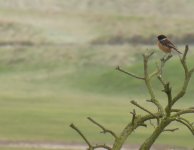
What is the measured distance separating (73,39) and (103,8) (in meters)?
12.9

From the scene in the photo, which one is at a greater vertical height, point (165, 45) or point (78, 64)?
point (78, 64)

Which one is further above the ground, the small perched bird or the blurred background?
the blurred background

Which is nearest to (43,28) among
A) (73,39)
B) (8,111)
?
(73,39)

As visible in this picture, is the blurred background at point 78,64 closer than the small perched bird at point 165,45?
No

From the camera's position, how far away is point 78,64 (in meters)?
48.8

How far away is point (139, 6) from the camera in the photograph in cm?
6944

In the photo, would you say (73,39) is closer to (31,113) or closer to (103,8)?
(103,8)

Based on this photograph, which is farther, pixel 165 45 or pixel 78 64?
pixel 78 64

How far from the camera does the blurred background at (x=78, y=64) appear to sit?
29047mm

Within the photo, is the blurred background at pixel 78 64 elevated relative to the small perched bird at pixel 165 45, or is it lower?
elevated

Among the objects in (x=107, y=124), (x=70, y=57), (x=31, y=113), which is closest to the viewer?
(x=107, y=124)

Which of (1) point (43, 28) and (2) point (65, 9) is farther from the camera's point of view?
(2) point (65, 9)

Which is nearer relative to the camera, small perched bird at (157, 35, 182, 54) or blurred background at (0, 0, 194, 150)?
small perched bird at (157, 35, 182, 54)

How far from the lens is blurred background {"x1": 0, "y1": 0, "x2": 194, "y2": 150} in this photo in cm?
2905
